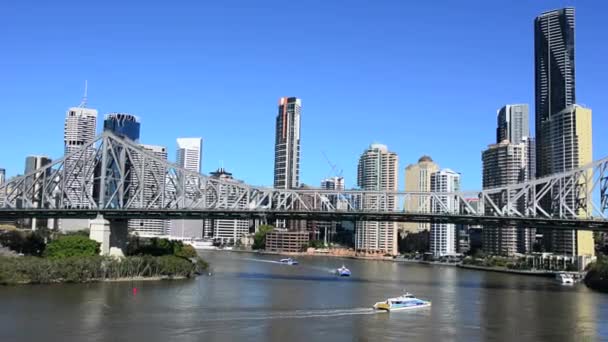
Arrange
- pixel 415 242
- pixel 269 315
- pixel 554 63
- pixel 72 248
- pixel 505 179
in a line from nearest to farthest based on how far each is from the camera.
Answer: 1. pixel 269 315
2. pixel 72 248
3. pixel 505 179
4. pixel 415 242
5. pixel 554 63

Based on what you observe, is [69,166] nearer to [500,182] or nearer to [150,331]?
[150,331]

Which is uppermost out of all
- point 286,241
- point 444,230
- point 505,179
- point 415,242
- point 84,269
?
point 505,179

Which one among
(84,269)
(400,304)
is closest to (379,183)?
(84,269)

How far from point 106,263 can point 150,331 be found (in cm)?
2413

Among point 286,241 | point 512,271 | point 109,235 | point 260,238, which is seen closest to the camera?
point 109,235

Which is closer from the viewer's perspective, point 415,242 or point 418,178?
point 415,242

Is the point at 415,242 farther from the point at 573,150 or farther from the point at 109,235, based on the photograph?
the point at 109,235

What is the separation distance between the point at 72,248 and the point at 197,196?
1434 cm

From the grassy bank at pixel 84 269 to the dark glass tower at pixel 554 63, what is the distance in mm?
135074

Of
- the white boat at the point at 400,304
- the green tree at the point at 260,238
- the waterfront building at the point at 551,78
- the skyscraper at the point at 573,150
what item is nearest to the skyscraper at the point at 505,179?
the waterfront building at the point at 551,78

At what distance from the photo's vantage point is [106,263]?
53156mm

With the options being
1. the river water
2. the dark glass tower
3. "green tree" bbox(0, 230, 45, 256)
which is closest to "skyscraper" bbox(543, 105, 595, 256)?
the dark glass tower

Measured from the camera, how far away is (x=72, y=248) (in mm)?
56031

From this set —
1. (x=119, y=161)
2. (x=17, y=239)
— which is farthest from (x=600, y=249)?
(x=17, y=239)
